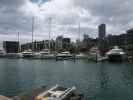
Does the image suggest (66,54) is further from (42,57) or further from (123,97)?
(123,97)

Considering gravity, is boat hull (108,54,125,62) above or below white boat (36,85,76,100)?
below

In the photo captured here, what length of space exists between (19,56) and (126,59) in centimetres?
9670

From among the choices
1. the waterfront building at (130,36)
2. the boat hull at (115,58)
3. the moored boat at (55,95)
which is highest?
the waterfront building at (130,36)

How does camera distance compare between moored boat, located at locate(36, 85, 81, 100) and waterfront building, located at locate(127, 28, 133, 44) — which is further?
waterfront building, located at locate(127, 28, 133, 44)

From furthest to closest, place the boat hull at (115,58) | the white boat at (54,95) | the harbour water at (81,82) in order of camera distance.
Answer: the boat hull at (115,58) < the harbour water at (81,82) < the white boat at (54,95)

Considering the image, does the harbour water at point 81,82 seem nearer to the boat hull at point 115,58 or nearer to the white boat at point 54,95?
the white boat at point 54,95

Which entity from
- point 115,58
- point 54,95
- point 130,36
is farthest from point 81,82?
point 130,36

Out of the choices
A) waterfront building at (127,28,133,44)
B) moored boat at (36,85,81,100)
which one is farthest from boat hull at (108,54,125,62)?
moored boat at (36,85,81,100)

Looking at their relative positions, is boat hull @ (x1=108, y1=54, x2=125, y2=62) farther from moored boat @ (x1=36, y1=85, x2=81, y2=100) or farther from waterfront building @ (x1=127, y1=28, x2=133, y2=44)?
moored boat @ (x1=36, y1=85, x2=81, y2=100)

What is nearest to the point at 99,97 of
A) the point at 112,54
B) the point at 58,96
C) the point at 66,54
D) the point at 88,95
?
the point at 88,95

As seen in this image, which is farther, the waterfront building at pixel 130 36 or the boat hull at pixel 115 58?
the waterfront building at pixel 130 36

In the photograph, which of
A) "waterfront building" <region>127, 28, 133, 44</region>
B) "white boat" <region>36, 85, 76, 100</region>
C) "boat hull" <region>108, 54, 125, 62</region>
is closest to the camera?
"white boat" <region>36, 85, 76, 100</region>

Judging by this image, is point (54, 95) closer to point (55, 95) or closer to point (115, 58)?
point (55, 95)

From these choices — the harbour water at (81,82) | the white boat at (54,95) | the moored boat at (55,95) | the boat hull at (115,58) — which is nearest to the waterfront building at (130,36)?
the boat hull at (115,58)
